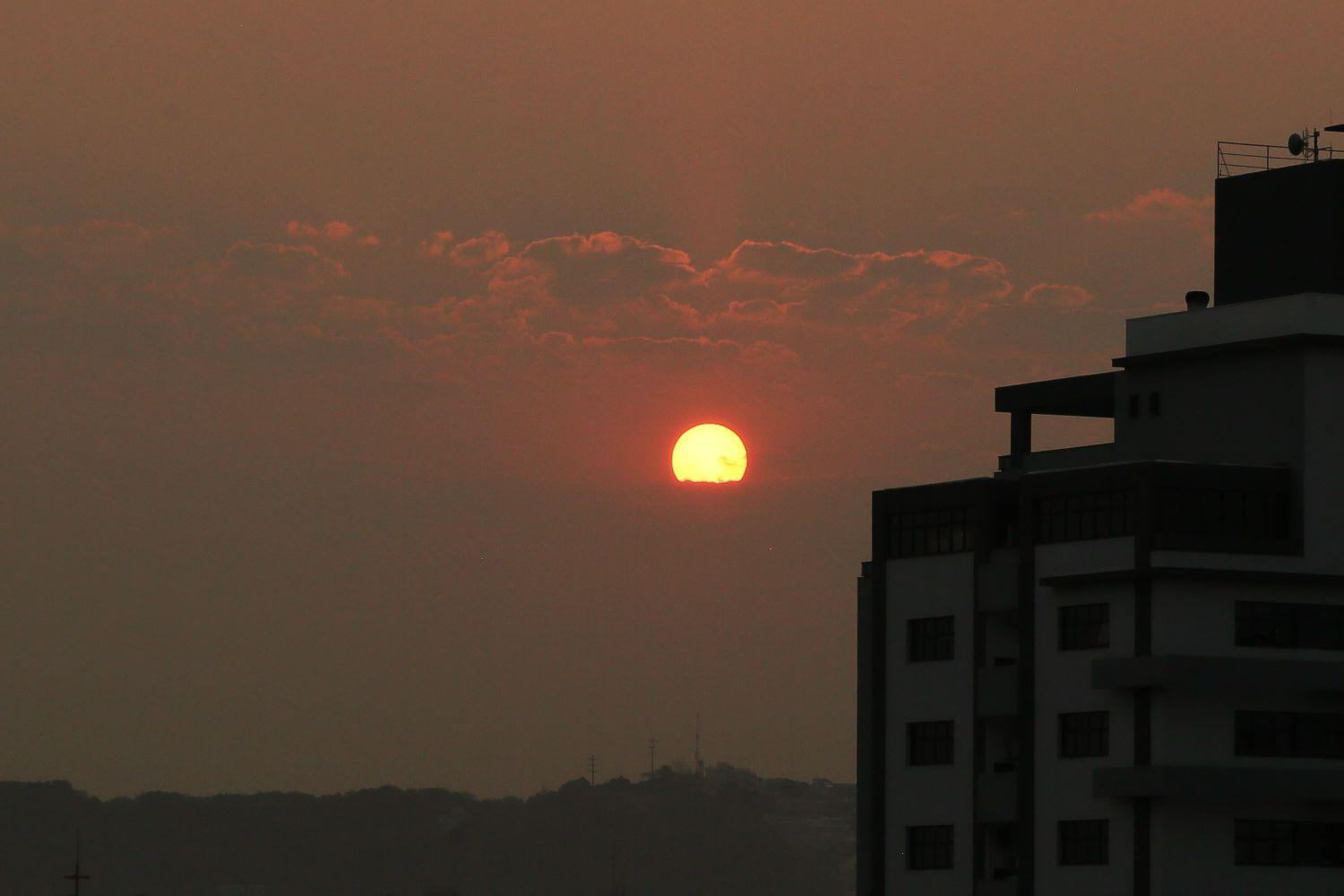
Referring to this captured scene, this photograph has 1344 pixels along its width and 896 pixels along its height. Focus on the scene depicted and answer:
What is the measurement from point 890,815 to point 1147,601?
1774cm

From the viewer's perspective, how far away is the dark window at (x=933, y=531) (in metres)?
120

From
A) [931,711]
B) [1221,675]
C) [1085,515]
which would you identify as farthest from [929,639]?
[1221,675]

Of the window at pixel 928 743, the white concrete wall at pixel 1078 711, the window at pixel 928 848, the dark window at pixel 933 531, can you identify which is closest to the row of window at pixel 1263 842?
the white concrete wall at pixel 1078 711

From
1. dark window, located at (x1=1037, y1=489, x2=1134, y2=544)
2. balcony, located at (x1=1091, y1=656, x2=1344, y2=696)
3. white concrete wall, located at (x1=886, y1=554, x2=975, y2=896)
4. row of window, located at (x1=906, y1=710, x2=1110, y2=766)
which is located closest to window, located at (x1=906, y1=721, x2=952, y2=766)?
row of window, located at (x1=906, y1=710, x2=1110, y2=766)

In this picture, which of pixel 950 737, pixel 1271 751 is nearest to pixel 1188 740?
pixel 1271 751

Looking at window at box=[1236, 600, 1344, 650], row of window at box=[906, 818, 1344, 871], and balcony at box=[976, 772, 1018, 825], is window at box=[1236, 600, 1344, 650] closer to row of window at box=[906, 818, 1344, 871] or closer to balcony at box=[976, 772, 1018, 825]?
row of window at box=[906, 818, 1344, 871]

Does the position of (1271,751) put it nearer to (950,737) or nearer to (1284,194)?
(950,737)

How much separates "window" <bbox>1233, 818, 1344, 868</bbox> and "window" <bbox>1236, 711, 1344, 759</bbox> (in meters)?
2.84

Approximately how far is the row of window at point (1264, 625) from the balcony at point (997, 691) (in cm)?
310

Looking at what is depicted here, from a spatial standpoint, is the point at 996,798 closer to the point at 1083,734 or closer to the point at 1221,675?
the point at 1083,734

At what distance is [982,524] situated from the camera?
11875cm

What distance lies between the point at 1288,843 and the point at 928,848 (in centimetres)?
1638

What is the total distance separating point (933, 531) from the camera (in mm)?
121750

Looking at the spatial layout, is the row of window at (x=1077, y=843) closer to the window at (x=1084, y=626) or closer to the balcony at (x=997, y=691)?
the balcony at (x=997, y=691)
